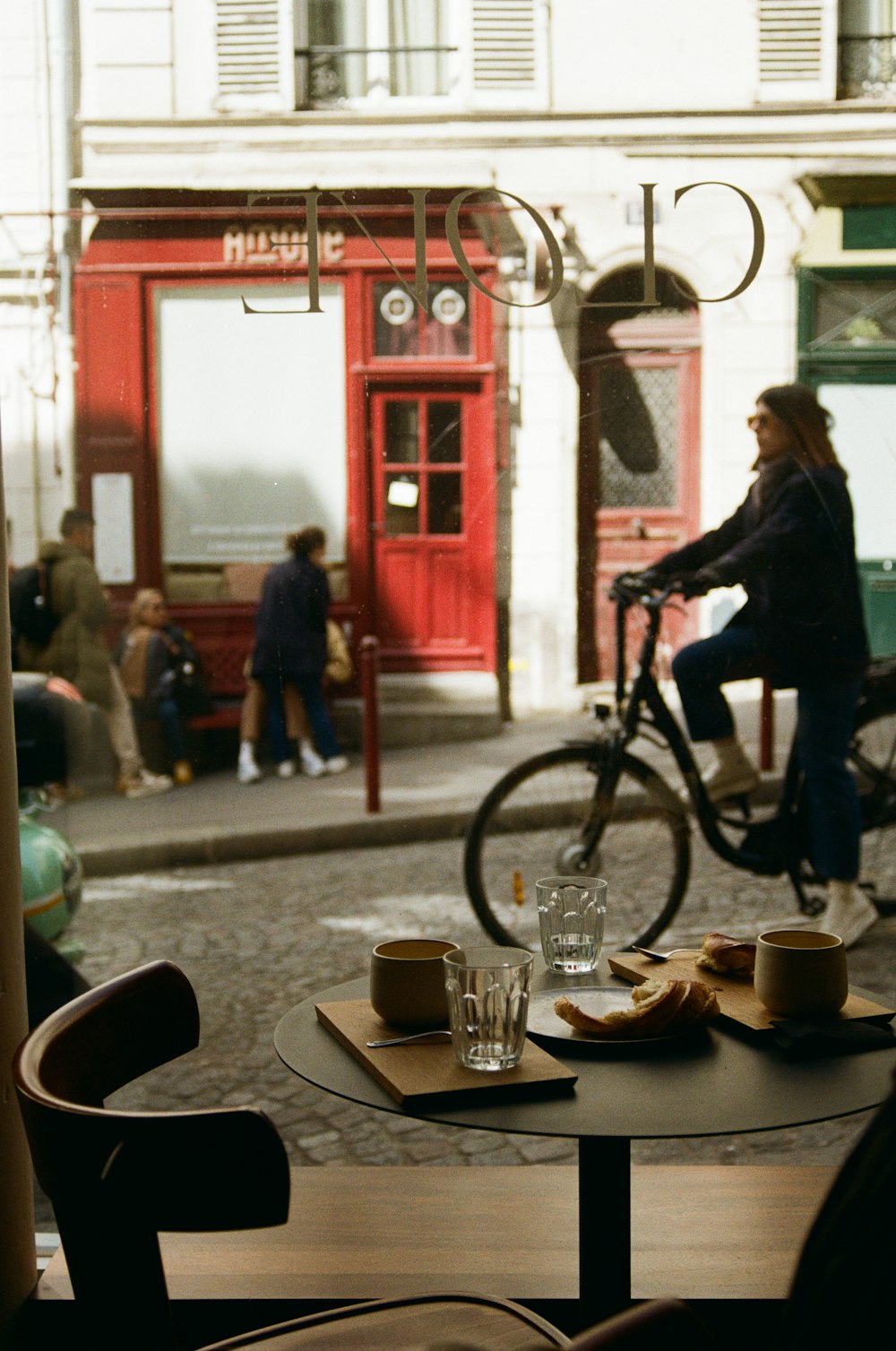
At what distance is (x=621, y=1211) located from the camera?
1.41m

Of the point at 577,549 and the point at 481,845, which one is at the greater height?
→ the point at 577,549

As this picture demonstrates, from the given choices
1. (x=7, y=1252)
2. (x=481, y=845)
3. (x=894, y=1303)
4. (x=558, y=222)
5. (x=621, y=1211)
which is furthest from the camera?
(x=481, y=845)

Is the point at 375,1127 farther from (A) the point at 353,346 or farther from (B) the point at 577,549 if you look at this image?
(A) the point at 353,346

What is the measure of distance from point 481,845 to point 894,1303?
8.49ft

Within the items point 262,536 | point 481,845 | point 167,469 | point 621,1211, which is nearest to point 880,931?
point 481,845

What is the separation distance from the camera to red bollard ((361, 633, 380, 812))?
2898mm

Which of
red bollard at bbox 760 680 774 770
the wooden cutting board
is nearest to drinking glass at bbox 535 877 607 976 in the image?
the wooden cutting board

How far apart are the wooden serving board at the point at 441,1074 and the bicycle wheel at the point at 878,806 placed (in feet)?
7.01

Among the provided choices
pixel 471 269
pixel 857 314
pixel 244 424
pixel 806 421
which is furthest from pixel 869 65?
pixel 244 424

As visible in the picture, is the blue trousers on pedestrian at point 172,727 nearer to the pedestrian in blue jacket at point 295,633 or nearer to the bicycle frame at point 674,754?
the pedestrian in blue jacket at point 295,633

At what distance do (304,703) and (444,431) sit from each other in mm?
681

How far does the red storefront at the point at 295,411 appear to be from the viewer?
253 cm

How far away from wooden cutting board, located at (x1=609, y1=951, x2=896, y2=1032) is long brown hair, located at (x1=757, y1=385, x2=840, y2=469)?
4.05ft

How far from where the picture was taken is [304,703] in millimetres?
3033
